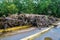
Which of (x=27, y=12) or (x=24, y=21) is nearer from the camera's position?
(x=24, y=21)

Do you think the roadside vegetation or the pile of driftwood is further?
the roadside vegetation

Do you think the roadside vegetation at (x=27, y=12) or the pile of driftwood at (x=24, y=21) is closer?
the pile of driftwood at (x=24, y=21)

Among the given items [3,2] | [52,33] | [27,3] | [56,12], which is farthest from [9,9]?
[56,12]

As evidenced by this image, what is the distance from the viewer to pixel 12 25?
7.73m

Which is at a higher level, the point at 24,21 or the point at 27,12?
the point at 24,21

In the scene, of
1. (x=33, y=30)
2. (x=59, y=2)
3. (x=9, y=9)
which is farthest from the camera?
(x=59, y=2)

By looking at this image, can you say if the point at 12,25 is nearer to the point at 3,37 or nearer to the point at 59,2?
the point at 3,37

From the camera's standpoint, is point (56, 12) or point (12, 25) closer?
point (12, 25)

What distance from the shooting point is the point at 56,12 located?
11.7m

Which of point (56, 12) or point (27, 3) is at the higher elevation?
point (27, 3)

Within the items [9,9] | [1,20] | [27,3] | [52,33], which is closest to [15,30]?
[1,20]

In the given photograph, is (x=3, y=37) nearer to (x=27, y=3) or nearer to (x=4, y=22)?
(x=4, y=22)

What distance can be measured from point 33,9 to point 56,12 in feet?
5.08

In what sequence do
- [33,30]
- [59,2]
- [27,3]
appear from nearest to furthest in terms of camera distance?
[33,30] < [27,3] < [59,2]
